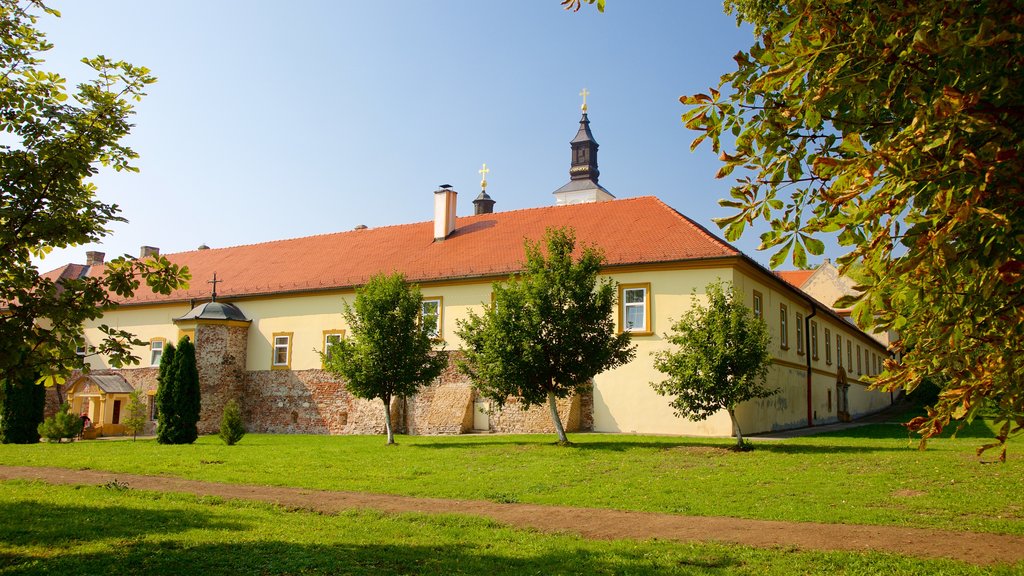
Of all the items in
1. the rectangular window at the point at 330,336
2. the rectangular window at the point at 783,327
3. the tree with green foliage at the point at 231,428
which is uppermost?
the rectangular window at the point at 783,327

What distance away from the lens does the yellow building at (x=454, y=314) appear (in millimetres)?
25219

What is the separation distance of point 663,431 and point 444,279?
968cm

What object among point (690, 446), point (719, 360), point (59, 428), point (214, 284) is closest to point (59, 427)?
point (59, 428)

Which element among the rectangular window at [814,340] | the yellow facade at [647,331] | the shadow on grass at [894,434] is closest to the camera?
the shadow on grass at [894,434]

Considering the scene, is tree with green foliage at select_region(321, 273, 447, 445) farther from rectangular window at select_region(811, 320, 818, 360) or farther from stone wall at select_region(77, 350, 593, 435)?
rectangular window at select_region(811, 320, 818, 360)

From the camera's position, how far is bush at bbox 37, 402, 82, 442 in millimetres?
25156

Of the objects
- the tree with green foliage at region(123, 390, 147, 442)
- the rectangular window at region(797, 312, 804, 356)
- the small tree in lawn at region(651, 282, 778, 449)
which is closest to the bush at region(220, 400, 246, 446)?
the tree with green foliage at region(123, 390, 147, 442)

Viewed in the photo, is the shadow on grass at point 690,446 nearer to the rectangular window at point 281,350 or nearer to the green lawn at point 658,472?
the green lawn at point 658,472

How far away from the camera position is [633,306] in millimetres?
25734

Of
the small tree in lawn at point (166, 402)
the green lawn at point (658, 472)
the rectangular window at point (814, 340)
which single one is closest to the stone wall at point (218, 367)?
the small tree in lawn at point (166, 402)

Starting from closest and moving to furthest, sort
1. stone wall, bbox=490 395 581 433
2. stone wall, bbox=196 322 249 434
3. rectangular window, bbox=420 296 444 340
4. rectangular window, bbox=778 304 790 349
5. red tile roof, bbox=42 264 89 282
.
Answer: rectangular window, bbox=420 296 444 340 → stone wall, bbox=490 395 581 433 → rectangular window, bbox=778 304 790 349 → stone wall, bbox=196 322 249 434 → red tile roof, bbox=42 264 89 282

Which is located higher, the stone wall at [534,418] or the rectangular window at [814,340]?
the rectangular window at [814,340]

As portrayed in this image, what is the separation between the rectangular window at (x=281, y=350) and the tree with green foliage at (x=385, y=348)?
9.33 metres

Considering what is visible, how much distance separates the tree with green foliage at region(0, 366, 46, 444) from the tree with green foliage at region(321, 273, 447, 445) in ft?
34.1
